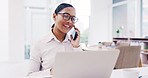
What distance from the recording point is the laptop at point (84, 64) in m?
0.94

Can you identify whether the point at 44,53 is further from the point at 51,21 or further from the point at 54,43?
the point at 51,21

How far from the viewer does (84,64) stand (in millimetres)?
981

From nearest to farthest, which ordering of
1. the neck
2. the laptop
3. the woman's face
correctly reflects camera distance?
the laptop
the woman's face
the neck

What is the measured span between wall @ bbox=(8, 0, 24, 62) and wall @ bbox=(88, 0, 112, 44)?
258 centimetres

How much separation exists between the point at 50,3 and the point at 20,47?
74.0 inches

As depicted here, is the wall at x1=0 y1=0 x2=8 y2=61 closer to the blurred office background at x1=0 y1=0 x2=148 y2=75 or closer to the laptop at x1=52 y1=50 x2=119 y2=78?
the blurred office background at x1=0 y1=0 x2=148 y2=75

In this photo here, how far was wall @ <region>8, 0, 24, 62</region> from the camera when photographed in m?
6.14

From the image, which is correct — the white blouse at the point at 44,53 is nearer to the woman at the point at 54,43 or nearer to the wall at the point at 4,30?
the woman at the point at 54,43

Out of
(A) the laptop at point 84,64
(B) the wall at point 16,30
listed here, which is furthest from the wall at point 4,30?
(A) the laptop at point 84,64

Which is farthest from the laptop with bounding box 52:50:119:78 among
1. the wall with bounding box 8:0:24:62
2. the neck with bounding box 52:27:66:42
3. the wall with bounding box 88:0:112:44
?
the wall with bounding box 88:0:112:44

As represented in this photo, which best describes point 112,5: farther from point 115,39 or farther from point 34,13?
point 34,13

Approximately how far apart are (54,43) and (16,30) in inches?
192

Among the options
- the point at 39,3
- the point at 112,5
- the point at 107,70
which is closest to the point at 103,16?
the point at 112,5

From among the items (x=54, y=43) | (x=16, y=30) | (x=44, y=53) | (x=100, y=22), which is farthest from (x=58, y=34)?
(x=100, y=22)
